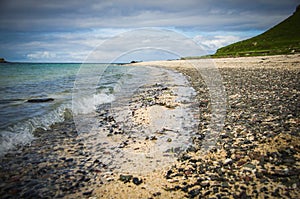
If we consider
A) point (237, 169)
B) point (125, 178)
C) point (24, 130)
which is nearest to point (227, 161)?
point (237, 169)

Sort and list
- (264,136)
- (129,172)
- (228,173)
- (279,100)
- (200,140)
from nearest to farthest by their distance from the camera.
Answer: (228,173) < (129,172) < (264,136) < (200,140) < (279,100)

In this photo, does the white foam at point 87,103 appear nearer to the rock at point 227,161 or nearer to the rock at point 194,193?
the rock at point 227,161

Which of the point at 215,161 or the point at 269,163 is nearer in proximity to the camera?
the point at 269,163

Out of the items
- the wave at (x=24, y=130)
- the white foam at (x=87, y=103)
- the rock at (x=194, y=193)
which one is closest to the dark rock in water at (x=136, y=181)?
the rock at (x=194, y=193)

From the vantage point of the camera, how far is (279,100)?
31.2ft

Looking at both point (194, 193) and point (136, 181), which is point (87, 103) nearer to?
point (136, 181)

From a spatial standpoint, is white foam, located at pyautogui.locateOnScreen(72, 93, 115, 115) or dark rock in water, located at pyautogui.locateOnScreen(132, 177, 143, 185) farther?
white foam, located at pyautogui.locateOnScreen(72, 93, 115, 115)

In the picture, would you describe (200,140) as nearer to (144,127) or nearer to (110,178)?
(144,127)

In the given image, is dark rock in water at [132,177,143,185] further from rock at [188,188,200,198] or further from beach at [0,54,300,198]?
rock at [188,188,200,198]

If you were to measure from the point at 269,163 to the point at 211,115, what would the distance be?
4.39 m

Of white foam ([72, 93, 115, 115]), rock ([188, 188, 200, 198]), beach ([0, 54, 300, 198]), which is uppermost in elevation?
white foam ([72, 93, 115, 115])

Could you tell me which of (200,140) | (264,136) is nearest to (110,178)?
(200,140)

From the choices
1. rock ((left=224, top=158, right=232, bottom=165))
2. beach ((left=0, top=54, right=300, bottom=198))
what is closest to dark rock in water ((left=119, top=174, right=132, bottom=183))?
beach ((left=0, top=54, right=300, bottom=198))

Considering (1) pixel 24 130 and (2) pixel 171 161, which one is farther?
(1) pixel 24 130
